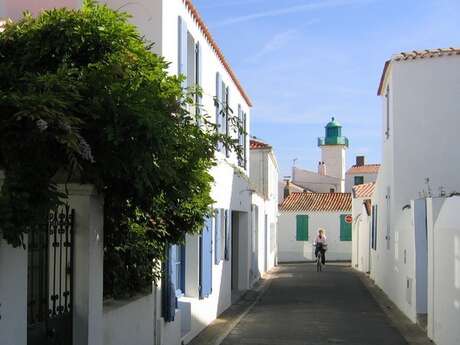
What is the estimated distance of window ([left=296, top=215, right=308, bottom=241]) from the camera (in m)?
38.7

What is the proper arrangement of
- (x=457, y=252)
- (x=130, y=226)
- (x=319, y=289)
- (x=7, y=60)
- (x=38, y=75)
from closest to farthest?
(x=38, y=75) < (x=7, y=60) < (x=130, y=226) < (x=457, y=252) < (x=319, y=289)

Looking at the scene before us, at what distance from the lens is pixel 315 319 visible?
13.6 meters

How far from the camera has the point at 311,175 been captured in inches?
2267

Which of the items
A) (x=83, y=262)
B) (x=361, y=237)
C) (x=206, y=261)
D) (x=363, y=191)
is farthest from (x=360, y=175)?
(x=83, y=262)

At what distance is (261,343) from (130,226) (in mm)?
4347

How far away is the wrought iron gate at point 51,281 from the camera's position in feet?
18.6

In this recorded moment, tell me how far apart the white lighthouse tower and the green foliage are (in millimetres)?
53563

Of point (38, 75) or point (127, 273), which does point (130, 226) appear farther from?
point (38, 75)

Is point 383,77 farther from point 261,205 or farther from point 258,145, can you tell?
point 258,145

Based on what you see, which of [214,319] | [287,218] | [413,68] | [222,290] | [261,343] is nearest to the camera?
[261,343]

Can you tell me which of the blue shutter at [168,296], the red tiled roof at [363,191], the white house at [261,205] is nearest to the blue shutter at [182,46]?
the blue shutter at [168,296]

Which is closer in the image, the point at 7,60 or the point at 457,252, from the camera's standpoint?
the point at 7,60

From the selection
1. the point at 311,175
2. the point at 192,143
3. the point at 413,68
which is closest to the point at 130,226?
the point at 192,143

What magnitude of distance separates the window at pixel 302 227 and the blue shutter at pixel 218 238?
24705mm
